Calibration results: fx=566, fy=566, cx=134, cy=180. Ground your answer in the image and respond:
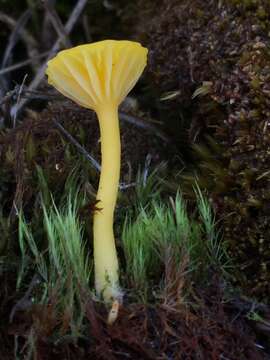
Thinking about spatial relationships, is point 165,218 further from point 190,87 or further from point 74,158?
point 190,87

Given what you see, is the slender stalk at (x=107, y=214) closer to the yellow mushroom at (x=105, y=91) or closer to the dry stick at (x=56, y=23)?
the yellow mushroom at (x=105, y=91)

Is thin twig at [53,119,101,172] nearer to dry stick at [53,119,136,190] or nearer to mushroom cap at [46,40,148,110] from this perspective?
dry stick at [53,119,136,190]

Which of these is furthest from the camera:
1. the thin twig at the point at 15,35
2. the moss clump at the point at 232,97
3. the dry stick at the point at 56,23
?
the thin twig at the point at 15,35

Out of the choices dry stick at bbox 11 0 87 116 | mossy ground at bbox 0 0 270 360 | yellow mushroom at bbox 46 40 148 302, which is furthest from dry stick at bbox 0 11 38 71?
yellow mushroom at bbox 46 40 148 302

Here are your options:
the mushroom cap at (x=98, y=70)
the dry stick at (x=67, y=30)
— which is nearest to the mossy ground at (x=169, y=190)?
the dry stick at (x=67, y=30)

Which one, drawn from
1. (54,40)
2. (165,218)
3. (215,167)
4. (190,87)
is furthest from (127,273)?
(54,40)

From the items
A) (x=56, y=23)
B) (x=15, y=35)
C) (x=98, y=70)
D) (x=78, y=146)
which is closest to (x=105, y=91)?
(x=98, y=70)

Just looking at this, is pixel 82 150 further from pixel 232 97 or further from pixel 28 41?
pixel 28 41

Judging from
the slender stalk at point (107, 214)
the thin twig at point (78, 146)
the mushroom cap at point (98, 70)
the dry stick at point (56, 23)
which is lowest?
the slender stalk at point (107, 214)
